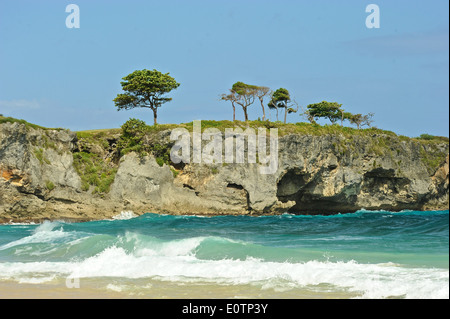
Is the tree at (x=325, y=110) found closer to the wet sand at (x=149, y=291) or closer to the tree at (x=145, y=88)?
the tree at (x=145, y=88)

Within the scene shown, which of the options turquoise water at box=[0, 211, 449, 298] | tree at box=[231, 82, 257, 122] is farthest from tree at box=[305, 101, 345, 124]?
turquoise water at box=[0, 211, 449, 298]

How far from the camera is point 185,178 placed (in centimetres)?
3753

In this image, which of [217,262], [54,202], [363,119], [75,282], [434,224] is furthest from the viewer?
[363,119]

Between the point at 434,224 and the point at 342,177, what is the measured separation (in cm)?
2017

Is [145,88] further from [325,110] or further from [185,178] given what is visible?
[325,110]

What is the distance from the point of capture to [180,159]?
37.5 meters

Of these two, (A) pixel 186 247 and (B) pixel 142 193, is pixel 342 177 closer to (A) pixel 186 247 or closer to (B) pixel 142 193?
(B) pixel 142 193

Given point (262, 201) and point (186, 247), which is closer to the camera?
point (186, 247)

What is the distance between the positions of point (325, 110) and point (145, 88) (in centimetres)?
2350

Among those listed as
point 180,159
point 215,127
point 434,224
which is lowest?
point 434,224

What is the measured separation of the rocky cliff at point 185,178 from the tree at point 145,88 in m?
4.16

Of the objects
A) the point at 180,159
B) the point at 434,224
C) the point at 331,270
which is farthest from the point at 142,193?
the point at 331,270

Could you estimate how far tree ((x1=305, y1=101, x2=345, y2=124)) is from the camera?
55.2 m

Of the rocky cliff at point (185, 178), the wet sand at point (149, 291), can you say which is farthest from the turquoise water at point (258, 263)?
the rocky cliff at point (185, 178)
